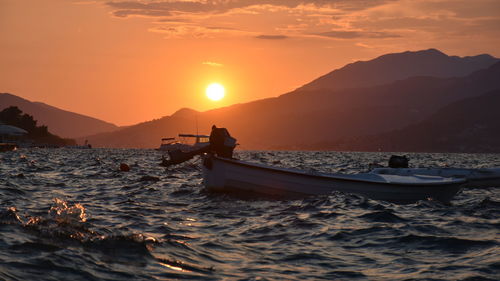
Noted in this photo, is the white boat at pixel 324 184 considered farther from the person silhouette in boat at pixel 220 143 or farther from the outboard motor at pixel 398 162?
the outboard motor at pixel 398 162

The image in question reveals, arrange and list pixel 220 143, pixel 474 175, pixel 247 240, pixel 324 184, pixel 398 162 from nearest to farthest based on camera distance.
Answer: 1. pixel 247 240
2. pixel 324 184
3. pixel 220 143
4. pixel 474 175
5. pixel 398 162

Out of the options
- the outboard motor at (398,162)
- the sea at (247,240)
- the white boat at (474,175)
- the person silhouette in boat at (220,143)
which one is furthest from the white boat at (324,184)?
the outboard motor at (398,162)

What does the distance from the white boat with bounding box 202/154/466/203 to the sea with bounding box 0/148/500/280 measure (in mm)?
881

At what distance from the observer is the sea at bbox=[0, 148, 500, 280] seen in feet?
32.2

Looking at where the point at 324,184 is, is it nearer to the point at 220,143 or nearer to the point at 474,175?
the point at 220,143

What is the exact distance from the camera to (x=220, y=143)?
925 inches

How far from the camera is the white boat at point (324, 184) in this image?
848 inches

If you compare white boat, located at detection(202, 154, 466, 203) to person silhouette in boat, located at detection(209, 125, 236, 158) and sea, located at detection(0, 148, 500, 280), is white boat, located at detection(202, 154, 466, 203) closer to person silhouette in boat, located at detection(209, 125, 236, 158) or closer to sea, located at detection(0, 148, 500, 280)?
person silhouette in boat, located at detection(209, 125, 236, 158)

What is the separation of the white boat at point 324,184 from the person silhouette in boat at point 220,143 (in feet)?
2.46

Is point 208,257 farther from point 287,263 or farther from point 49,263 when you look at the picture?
point 49,263

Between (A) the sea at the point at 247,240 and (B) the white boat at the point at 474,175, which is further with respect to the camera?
(B) the white boat at the point at 474,175

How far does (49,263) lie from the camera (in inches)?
380

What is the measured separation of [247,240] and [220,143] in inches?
427

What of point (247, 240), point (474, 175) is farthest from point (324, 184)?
point (474, 175)
